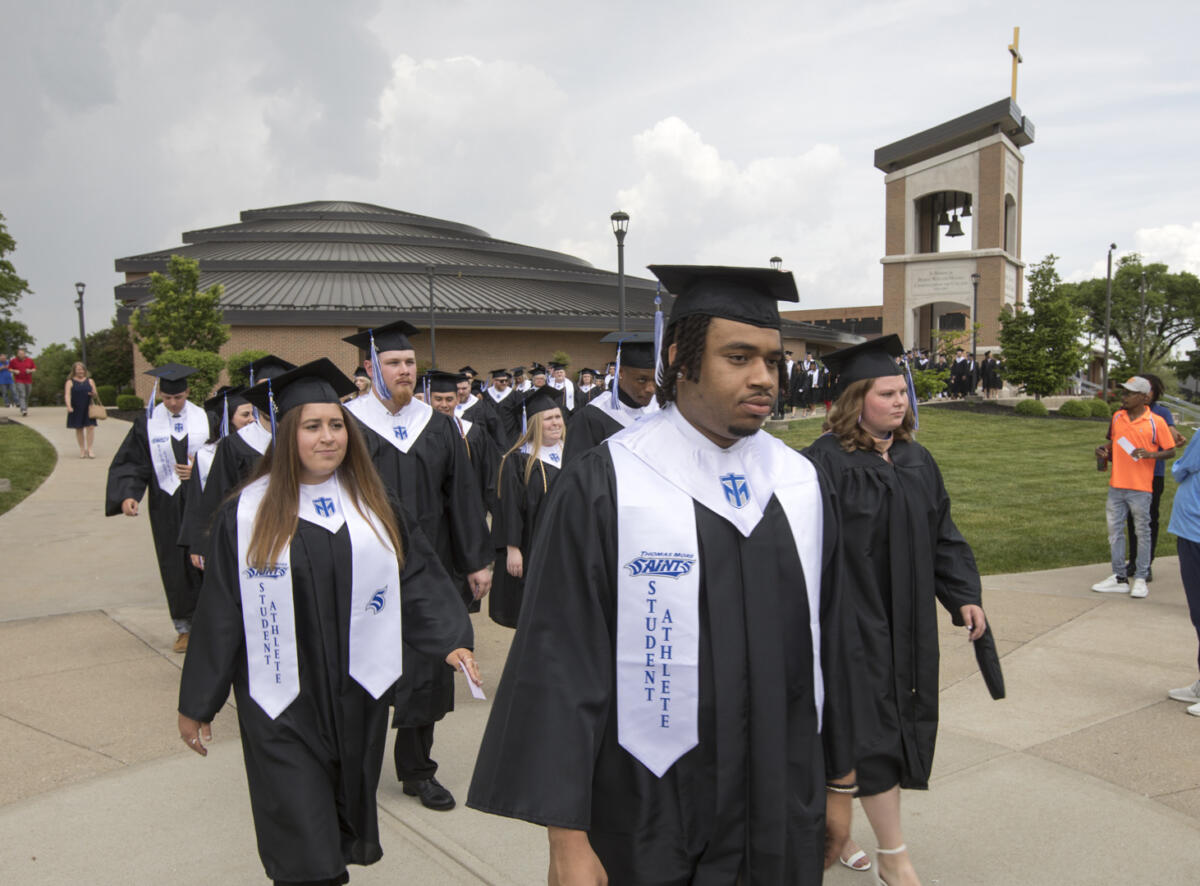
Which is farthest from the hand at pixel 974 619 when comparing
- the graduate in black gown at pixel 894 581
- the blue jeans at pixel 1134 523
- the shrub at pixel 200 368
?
the shrub at pixel 200 368

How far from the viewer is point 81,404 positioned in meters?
17.8

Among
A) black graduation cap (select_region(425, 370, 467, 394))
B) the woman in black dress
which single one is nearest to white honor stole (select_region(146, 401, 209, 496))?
black graduation cap (select_region(425, 370, 467, 394))

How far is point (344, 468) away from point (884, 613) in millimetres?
1932

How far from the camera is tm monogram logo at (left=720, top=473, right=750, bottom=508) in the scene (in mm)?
1917

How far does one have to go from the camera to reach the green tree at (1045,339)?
26.2 meters

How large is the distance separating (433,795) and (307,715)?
1.35 metres

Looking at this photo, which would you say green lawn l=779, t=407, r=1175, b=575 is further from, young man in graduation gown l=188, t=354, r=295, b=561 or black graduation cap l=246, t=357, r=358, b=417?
black graduation cap l=246, t=357, r=358, b=417

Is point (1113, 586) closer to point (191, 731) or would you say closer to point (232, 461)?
point (232, 461)

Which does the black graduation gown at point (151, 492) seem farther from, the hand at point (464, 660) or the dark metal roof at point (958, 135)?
the dark metal roof at point (958, 135)

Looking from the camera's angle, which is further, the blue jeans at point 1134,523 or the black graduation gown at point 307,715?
the blue jeans at point 1134,523

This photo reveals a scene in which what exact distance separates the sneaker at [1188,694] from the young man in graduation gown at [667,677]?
4.27 metres

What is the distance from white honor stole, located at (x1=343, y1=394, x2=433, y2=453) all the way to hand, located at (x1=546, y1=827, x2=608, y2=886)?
10.2ft

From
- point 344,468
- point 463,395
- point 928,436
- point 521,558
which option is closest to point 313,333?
point 928,436

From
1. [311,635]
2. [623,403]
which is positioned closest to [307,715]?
[311,635]
